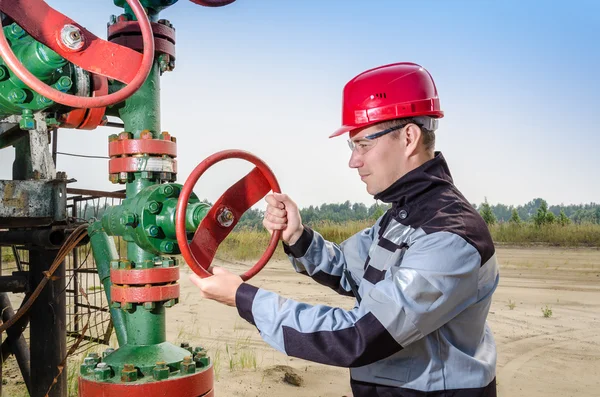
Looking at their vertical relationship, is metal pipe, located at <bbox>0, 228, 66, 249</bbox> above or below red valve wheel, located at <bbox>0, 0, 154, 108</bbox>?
below

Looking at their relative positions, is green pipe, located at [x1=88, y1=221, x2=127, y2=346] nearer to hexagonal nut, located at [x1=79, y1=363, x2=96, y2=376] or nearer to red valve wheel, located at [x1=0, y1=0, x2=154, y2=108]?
hexagonal nut, located at [x1=79, y1=363, x2=96, y2=376]

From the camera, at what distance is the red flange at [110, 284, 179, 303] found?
184 centimetres

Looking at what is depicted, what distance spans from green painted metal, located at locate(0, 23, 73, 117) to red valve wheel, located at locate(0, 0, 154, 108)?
173 mm

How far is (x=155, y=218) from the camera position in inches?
70.2

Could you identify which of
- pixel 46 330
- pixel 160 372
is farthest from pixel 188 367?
pixel 46 330

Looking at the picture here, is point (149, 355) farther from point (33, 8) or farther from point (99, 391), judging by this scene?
point (33, 8)

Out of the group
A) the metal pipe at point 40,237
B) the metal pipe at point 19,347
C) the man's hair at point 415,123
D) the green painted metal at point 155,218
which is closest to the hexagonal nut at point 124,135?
the green painted metal at point 155,218

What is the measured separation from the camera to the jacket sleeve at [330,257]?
216 centimetres

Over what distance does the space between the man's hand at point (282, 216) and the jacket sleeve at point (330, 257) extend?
0.07 meters

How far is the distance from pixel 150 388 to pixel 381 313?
77 cm

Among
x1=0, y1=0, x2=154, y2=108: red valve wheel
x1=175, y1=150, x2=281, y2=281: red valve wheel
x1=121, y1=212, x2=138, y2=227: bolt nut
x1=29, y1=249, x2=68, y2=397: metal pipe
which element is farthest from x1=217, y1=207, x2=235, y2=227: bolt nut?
x1=29, y1=249, x2=68, y2=397: metal pipe

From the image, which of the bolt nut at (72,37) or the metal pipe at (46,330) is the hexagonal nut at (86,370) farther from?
the metal pipe at (46,330)

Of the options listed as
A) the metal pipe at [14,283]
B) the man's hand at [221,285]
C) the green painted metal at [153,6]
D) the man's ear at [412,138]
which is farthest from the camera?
the metal pipe at [14,283]

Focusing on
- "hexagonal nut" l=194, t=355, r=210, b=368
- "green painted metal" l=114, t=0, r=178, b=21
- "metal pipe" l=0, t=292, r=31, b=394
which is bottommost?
"metal pipe" l=0, t=292, r=31, b=394
